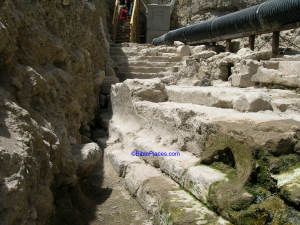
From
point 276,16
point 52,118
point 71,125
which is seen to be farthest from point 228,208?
point 276,16

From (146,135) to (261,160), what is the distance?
215cm

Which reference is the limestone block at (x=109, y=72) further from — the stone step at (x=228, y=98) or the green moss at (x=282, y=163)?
the green moss at (x=282, y=163)

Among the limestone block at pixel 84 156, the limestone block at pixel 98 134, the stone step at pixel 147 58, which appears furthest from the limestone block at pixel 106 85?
the limestone block at pixel 84 156

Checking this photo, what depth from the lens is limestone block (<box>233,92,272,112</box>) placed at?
3.04m

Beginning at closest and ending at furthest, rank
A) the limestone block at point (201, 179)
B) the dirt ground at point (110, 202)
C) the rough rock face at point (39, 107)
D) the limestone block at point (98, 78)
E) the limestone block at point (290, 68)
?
the rough rock face at point (39, 107) < the limestone block at point (201, 179) < the dirt ground at point (110, 202) < the limestone block at point (290, 68) < the limestone block at point (98, 78)

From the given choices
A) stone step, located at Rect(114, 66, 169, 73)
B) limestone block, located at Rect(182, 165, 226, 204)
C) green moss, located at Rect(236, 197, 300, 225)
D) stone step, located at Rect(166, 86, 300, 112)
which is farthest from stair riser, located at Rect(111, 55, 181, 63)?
green moss, located at Rect(236, 197, 300, 225)

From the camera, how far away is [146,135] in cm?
405

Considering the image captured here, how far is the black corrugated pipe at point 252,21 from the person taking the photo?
5535 mm

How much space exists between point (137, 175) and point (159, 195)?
668 mm

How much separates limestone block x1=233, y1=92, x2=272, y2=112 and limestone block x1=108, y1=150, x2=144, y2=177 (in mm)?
1474

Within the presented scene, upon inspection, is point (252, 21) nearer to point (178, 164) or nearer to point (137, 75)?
point (137, 75)

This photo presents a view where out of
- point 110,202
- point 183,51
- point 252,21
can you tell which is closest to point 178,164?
point 110,202

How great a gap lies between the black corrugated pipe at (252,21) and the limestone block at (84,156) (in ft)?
15.1

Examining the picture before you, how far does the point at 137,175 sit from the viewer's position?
129 inches
